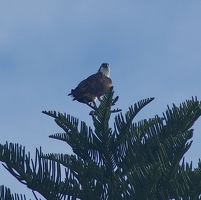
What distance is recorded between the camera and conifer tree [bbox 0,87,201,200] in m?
8.16

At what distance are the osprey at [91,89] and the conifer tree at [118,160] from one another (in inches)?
62.1

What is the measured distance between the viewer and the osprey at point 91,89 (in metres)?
11.0

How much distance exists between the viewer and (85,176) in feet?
27.2

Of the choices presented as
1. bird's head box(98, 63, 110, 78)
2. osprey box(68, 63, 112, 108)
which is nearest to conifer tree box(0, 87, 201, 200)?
osprey box(68, 63, 112, 108)

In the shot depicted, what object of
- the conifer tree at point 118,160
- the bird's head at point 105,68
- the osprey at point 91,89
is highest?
the bird's head at point 105,68

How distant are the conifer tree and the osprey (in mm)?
1577

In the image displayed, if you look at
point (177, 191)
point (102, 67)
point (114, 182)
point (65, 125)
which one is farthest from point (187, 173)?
point (102, 67)

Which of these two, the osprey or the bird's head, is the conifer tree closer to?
the osprey

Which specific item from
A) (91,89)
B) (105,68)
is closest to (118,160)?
(91,89)

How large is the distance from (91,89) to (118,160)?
2601mm

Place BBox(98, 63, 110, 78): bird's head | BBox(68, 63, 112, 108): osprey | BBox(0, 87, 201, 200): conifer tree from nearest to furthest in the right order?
BBox(0, 87, 201, 200): conifer tree
BBox(68, 63, 112, 108): osprey
BBox(98, 63, 110, 78): bird's head

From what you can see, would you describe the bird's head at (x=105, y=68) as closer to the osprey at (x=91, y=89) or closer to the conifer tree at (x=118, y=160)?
the osprey at (x=91, y=89)

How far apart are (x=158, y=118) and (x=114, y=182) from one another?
126 cm

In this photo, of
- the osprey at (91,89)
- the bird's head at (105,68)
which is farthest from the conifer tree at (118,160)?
the bird's head at (105,68)
